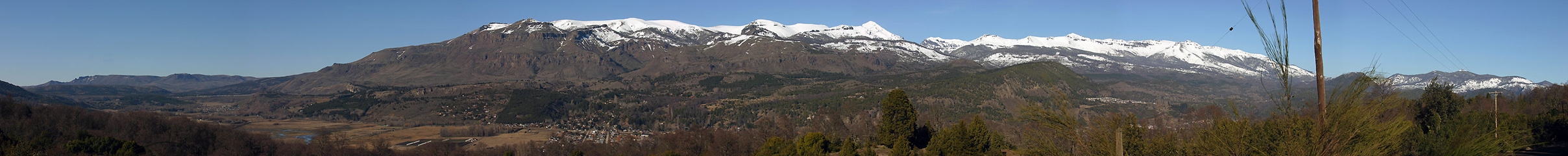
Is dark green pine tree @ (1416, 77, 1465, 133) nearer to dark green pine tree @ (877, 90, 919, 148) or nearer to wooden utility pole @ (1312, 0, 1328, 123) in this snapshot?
dark green pine tree @ (877, 90, 919, 148)

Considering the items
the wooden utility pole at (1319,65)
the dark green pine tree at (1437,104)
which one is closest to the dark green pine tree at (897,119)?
the dark green pine tree at (1437,104)

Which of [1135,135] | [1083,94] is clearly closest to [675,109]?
[1083,94]

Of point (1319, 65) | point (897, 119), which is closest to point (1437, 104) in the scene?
point (897, 119)

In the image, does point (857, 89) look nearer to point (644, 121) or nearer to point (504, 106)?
point (644, 121)

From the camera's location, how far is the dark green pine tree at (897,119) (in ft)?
160

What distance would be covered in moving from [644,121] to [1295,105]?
15822 cm

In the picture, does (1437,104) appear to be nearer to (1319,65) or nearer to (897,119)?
(897,119)

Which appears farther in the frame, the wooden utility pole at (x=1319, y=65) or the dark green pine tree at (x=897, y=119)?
the dark green pine tree at (x=897, y=119)

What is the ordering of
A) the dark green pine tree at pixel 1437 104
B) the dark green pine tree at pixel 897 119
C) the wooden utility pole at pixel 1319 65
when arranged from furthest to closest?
the dark green pine tree at pixel 897 119
the dark green pine tree at pixel 1437 104
the wooden utility pole at pixel 1319 65

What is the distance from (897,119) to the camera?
162 feet

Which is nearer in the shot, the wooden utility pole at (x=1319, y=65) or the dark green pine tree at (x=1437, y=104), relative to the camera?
the wooden utility pole at (x=1319, y=65)

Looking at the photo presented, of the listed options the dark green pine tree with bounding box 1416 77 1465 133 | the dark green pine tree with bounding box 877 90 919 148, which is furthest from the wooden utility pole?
the dark green pine tree with bounding box 877 90 919 148

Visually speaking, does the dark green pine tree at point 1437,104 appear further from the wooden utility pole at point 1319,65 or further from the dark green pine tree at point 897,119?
the wooden utility pole at point 1319,65

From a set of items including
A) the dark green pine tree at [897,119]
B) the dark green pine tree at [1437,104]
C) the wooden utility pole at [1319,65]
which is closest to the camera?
the wooden utility pole at [1319,65]
